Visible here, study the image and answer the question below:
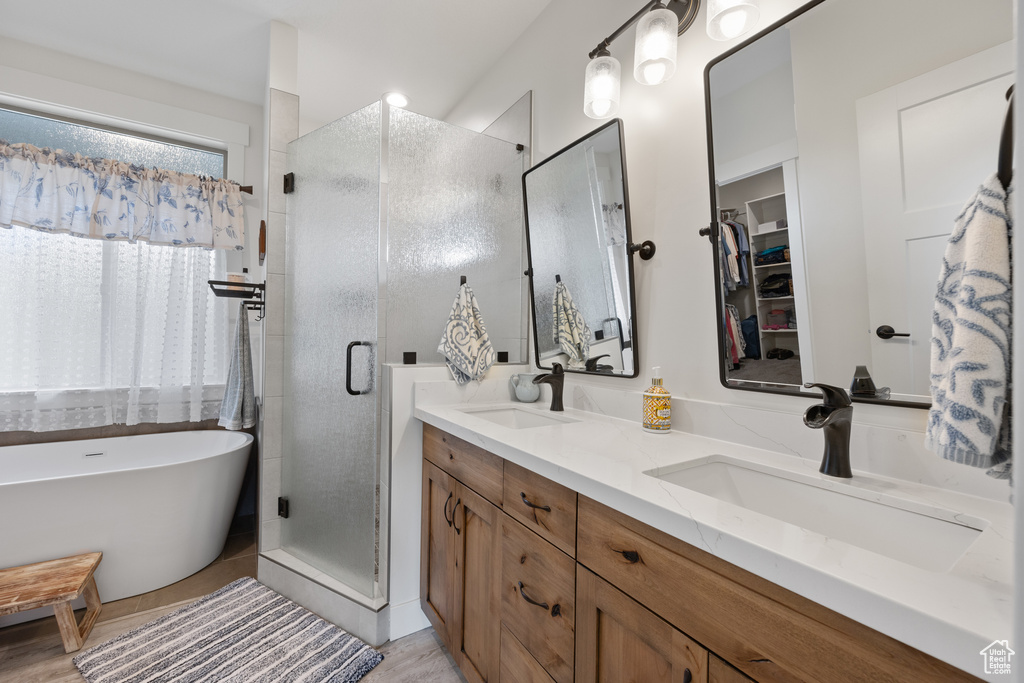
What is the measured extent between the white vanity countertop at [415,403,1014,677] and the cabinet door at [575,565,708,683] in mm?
159

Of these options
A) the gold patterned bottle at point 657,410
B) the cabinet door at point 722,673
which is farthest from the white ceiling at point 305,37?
the cabinet door at point 722,673

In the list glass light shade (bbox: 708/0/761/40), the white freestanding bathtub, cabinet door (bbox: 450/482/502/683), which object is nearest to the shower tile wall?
the white freestanding bathtub

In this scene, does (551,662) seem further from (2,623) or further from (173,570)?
(2,623)

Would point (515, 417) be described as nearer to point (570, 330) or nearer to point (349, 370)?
point (570, 330)

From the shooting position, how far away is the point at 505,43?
86.4 inches

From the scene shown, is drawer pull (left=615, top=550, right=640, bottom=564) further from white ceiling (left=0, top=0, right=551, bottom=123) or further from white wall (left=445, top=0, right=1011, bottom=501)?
white ceiling (left=0, top=0, right=551, bottom=123)

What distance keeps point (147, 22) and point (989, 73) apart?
A: 3.11 meters

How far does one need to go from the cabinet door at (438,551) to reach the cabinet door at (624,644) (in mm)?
648

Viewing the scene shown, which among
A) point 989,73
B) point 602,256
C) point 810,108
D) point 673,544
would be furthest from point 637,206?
point 673,544

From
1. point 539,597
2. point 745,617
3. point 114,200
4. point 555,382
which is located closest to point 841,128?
point 745,617

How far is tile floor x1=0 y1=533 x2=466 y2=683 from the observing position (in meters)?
1.47

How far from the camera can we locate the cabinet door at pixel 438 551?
142 cm

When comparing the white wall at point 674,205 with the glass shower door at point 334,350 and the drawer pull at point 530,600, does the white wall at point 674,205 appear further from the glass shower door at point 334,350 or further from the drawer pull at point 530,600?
the glass shower door at point 334,350

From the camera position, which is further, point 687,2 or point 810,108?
point 687,2
